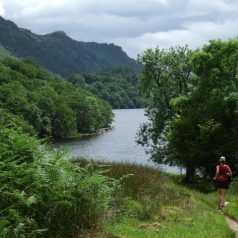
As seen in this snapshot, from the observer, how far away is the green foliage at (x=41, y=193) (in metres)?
9.46

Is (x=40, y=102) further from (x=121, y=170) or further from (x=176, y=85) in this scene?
(x=121, y=170)

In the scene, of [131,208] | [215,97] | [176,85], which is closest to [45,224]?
[131,208]

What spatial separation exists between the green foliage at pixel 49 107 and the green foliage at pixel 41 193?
98.1 m

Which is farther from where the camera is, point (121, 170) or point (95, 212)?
point (121, 170)

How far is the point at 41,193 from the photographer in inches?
403

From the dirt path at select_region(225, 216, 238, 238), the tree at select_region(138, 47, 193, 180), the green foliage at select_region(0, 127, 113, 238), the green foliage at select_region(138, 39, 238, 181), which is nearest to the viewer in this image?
the green foliage at select_region(0, 127, 113, 238)

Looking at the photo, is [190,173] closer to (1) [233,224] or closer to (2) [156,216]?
(1) [233,224]

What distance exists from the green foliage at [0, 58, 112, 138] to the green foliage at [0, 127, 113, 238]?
98.1m

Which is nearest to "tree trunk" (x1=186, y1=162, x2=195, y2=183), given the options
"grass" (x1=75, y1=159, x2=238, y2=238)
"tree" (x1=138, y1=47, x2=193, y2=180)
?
"tree" (x1=138, y1=47, x2=193, y2=180)

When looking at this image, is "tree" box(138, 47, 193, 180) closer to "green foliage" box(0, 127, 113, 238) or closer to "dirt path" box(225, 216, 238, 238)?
"dirt path" box(225, 216, 238, 238)

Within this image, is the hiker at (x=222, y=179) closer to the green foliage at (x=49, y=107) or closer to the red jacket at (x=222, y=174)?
the red jacket at (x=222, y=174)

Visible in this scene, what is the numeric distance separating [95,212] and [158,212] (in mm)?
4322

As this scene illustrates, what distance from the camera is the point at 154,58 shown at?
56406mm

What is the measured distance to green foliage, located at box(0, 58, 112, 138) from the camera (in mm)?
119062
